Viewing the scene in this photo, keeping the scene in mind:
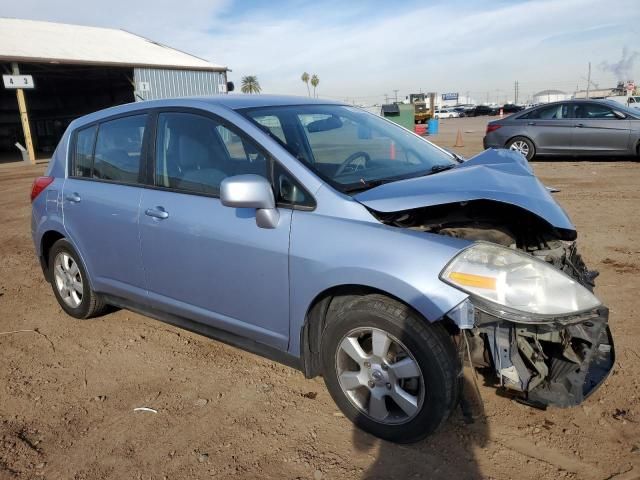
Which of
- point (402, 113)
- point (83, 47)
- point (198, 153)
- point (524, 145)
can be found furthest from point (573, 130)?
point (83, 47)

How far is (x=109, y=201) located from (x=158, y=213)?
2.02ft

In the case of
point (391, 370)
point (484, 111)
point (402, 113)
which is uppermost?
point (402, 113)

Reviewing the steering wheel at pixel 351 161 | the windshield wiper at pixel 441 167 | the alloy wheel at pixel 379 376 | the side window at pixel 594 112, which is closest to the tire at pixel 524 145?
the side window at pixel 594 112

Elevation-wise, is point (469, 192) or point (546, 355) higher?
point (469, 192)

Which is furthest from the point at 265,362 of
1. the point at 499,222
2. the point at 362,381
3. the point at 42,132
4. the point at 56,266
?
the point at 42,132

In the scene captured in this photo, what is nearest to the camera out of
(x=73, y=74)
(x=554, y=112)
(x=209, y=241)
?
(x=209, y=241)

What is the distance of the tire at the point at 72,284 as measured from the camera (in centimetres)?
433

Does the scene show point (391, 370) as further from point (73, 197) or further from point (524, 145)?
point (524, 145)

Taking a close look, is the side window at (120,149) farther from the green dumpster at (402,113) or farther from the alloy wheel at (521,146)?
the green dumpster at (402,113)

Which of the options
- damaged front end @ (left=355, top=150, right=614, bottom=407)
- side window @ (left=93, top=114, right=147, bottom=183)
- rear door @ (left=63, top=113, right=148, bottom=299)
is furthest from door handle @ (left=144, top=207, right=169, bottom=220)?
damaged front end @ (left=355, top=150, right=614, bottom=407)

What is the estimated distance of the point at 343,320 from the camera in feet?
8.79

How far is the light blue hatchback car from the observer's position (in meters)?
2.44

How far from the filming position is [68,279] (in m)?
4.52

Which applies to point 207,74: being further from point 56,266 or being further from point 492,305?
point 492,305
